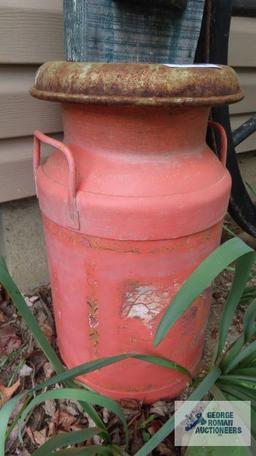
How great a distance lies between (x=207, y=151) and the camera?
1001 millimetres

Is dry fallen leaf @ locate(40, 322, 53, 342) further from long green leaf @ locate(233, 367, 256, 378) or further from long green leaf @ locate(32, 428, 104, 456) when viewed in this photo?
long green leaf @ locate(233, 367, 256, 378)

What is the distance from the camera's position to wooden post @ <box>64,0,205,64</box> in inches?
36.7

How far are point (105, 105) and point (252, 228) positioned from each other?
0.96 m

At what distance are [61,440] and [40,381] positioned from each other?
456 mm

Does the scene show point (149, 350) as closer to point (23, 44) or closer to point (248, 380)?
point (248, 380)

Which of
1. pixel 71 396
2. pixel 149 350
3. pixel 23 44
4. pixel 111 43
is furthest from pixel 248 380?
pixel 23 44

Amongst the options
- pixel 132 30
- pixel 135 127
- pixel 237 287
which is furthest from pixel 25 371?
pixel 132 30

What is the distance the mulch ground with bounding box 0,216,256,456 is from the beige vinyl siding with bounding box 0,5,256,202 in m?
0.46

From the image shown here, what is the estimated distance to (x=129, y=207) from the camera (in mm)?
825

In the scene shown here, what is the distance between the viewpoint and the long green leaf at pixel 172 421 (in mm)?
746

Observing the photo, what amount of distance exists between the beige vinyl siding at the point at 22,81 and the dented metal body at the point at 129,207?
1.02 ft

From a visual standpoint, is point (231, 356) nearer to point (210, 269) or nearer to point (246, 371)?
point (246, 371)

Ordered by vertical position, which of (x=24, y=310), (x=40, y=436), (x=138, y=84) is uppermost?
(x=138, y=84)

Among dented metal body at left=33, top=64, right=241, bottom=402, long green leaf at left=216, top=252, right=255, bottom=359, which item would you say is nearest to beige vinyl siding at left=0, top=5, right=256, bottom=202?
dented metal body at left=33, top=64, right=241, bottom=402
